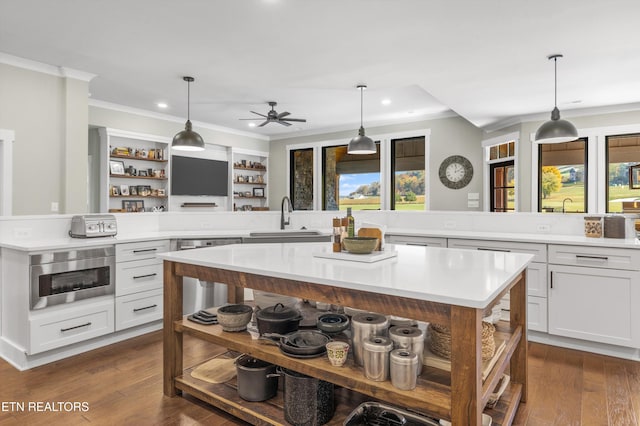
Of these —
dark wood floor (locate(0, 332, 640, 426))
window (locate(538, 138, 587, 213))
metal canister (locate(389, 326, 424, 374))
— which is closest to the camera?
metal canister (locate(389, 326, 424, 374))

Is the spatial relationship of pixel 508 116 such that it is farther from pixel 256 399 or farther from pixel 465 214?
pixel 256 399

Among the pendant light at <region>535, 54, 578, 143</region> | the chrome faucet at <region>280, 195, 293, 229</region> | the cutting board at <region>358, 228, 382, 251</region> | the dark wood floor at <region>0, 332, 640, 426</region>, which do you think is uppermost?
the pendant light at <region>535, 54, 578, 143</region>

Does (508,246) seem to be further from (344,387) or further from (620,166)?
(620,166)

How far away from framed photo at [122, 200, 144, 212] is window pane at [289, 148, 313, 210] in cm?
312

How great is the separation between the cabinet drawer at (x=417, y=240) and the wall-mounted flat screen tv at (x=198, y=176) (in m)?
4.29

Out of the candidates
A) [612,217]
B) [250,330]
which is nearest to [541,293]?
[612,217]

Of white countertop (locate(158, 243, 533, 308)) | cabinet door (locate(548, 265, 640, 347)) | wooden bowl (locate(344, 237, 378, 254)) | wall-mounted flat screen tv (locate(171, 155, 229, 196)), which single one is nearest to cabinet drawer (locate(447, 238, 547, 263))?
cabinet door (locate(548, 265, 640, 347))

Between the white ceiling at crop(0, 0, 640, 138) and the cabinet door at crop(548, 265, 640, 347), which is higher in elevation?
the white ceiling at crop(0, 0, 640, 138)

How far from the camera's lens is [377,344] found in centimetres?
158

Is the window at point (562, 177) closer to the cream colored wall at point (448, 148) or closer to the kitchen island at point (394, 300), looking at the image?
the cream colored wall at point (448, 148)

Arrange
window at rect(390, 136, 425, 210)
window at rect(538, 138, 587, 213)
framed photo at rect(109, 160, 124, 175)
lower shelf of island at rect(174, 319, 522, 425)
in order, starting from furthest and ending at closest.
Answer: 1. window at rect(390, 136, 425, 210)
2. framed photo at rect(109, 160, 124, 175)
3. window at rect(538, 138, 587, 213)
4. lower shelf of island at rect(174, 319, 522, 425)

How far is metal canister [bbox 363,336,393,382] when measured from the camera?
1.56m

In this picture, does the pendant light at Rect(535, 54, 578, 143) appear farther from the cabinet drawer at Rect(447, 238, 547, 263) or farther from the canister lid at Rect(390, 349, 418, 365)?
the canister lid at Rect(390, 349, 418, 365)

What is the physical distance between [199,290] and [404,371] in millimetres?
2792
